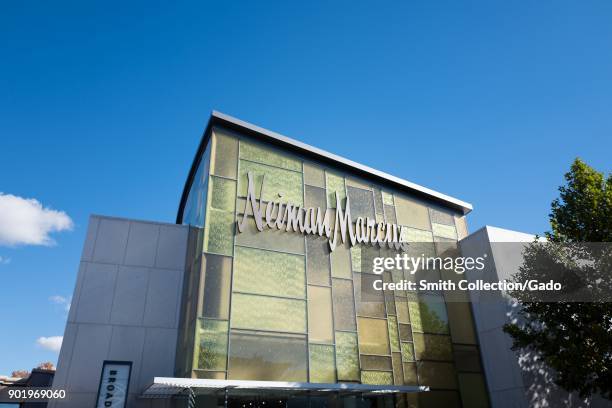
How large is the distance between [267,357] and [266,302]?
1.87 m

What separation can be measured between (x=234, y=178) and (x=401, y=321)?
882cm

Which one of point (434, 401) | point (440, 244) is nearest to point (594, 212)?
point (440, 244)

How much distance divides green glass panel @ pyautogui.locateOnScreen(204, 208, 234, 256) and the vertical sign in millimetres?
4652

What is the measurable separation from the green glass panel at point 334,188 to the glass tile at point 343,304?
3524 millimetres

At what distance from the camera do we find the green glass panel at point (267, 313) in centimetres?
1502

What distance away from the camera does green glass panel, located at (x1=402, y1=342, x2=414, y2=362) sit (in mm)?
17192

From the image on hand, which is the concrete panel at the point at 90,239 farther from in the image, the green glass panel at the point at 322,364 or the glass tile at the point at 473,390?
the glass tile at the point at 473,390

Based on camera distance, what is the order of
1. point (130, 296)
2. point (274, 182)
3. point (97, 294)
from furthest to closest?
point (274, 182)
point (130, 296)
point (97, 294)

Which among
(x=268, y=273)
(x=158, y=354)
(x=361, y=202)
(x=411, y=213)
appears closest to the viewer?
(x=158, y=354)

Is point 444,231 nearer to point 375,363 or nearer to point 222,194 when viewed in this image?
point 375,363

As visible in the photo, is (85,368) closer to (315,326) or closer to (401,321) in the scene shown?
(315,326)

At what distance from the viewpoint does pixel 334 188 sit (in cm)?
1947

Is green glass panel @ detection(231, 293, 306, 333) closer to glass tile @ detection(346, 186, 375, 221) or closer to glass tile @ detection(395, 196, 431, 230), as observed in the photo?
glass tile @ detection(346, 186, 375, 221)

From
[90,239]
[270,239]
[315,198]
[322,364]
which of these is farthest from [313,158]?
[90,239]
